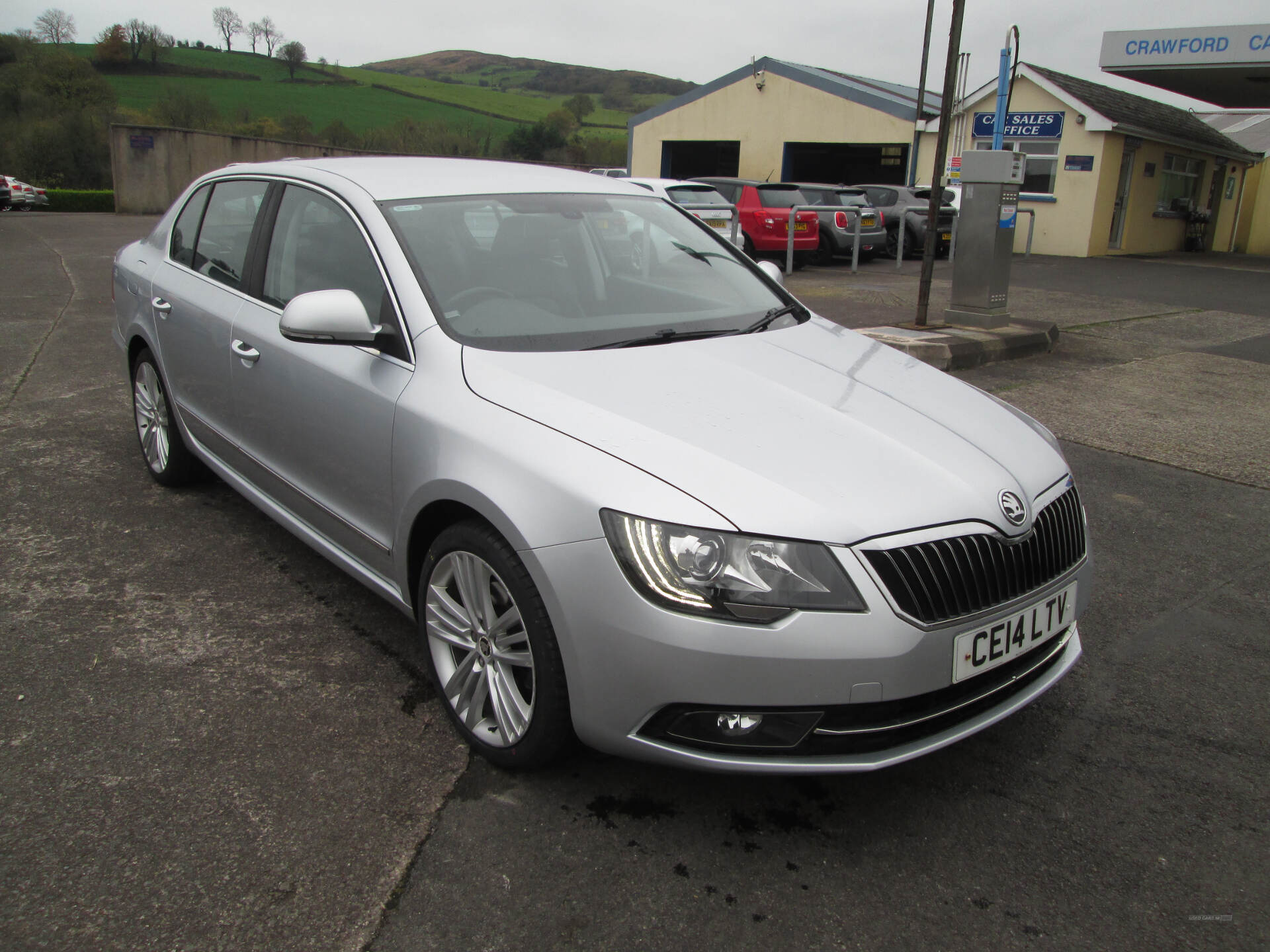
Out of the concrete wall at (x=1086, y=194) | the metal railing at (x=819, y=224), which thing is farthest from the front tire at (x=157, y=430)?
the concrete wall at (x=1086, y=194)

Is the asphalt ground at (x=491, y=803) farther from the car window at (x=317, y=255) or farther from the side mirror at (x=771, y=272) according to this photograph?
the side mirror at (x=771, y=272)

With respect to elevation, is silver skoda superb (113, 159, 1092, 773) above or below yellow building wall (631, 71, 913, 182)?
below

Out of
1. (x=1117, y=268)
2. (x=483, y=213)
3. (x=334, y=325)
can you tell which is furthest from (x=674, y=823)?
(x=1117, y=268)

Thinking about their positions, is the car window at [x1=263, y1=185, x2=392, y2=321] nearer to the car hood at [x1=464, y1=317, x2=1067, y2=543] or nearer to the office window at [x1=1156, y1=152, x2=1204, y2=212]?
the car hood at [x1=464, y1=317, x2=1067, y2=543]

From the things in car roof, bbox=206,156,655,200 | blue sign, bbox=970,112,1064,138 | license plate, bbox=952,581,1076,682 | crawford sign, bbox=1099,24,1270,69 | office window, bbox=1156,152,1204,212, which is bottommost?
license plate, bbox=952,581,1076,682

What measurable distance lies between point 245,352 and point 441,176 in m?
0.94

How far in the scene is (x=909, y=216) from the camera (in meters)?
19.2

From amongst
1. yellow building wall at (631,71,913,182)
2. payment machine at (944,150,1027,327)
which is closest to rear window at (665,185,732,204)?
payment machine at (944,150,1027,327)

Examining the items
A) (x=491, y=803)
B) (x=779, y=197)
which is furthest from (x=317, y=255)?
(x=779, y=197)

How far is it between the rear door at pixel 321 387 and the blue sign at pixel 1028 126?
68.2ft

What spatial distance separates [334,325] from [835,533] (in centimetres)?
155

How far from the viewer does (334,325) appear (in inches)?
109

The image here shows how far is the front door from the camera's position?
2253 cm

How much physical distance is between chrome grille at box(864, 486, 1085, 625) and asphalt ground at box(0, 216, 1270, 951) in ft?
1.92
